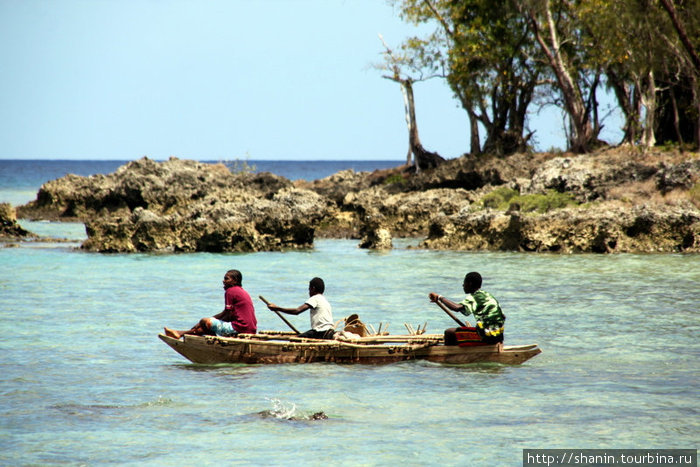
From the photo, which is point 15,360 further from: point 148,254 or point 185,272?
point 148,254

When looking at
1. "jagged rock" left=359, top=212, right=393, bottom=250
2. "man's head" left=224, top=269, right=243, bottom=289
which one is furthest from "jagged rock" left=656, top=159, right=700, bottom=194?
"man's head" left=224, top=269, right=243, bottom=289

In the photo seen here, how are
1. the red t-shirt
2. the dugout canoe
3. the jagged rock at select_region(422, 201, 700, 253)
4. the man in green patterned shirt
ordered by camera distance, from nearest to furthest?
1. the man in green patterned shirt
2. the dugout canoe
3. the red t-shirt
4. the jagged rock at select_region(422, 201, 700, 253)

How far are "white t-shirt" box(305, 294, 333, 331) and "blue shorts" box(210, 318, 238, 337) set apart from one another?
1.16 meters

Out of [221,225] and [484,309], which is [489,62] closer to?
[221,225]

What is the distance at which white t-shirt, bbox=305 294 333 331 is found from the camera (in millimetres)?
11648

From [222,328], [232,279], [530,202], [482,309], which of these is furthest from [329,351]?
[530,202]

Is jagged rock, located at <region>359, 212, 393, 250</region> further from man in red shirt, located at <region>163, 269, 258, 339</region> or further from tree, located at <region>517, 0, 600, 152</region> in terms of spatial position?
man in red shirt, located at <region>163, 269, 258, 339</region>

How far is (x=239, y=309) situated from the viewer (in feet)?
38.4

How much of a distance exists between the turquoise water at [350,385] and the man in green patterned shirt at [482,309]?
570mm

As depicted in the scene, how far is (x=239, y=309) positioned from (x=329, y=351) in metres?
1.45

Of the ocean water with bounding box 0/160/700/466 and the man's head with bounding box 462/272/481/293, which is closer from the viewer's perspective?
the ocean water with bounding box 0/160/700/466

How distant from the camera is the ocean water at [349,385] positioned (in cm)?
823

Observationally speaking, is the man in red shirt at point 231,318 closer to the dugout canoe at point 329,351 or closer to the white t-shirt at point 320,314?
the dugout canoe at point 329,351

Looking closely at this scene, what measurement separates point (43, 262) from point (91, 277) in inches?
141
